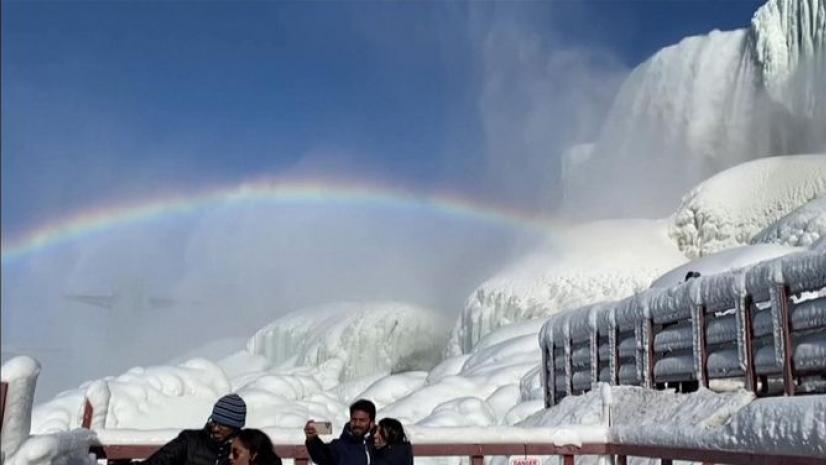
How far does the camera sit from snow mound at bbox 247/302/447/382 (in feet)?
161

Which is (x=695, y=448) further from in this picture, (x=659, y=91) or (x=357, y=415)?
(x=659, y=91)

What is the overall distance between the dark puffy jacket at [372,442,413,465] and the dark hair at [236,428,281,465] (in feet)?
4.12

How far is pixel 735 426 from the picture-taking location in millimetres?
4781

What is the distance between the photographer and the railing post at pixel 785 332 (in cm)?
700

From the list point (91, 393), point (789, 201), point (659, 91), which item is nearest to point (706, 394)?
point (91, 393)

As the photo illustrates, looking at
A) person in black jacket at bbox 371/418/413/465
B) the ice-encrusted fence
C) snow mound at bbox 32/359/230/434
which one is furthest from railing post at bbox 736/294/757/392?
snow mound at bbox 32/359/230/434

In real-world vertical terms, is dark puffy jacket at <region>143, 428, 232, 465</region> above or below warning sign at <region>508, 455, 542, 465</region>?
above

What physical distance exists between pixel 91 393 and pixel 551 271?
3884cm

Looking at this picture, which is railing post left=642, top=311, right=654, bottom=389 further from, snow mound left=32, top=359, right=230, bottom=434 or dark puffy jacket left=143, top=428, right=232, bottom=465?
snow mound left=32, top=359, right=230, bottom=434

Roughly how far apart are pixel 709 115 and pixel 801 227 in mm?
31925

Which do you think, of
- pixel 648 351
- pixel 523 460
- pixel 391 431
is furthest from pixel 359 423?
pixel 648 351

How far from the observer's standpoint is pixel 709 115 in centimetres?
6031

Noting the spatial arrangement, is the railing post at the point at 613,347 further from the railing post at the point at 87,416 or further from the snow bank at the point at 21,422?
the snow bank at the point at 21,422

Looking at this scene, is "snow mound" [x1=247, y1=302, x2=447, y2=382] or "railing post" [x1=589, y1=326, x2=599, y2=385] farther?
"snow mound" [x1=247, y1=302, x2=447, y2=382]
